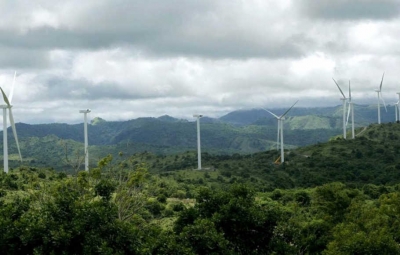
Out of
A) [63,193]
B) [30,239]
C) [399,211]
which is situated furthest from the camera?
[399,211]

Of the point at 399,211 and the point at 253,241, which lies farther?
the point at 399,211

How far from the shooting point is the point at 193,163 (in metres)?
190

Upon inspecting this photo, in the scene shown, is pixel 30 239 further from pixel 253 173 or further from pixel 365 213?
pixel 253 173

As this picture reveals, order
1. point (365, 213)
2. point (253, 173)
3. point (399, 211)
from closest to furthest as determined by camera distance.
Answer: point (365, 213), point (399, 211), point (253, 173)

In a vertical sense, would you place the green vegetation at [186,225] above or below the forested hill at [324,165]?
above

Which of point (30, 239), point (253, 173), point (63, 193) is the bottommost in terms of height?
point (253, 173)

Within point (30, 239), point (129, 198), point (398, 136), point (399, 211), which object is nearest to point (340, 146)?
point (398, 136)

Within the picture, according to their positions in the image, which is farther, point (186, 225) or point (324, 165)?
point (324, 165)

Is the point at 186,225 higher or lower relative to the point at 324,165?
higher

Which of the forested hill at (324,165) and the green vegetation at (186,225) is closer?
the green vegetation at (186,225)

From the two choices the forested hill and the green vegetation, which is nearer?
the green vegetation

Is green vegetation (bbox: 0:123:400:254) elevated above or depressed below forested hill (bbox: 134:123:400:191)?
above

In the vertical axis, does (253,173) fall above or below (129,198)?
below

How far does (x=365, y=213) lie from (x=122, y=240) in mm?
21737
